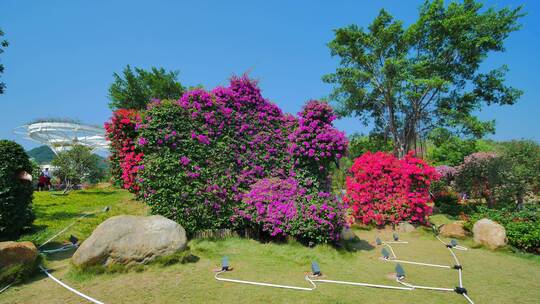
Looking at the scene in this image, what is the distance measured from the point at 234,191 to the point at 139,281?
3557mm

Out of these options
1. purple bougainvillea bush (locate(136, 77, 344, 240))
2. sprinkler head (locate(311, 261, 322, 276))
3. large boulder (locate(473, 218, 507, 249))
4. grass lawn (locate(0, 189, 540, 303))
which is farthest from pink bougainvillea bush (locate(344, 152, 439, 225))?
sprinkler head (locate(311, 261, 322, 276))

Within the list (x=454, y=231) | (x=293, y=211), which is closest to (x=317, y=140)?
(x=293, y=211)

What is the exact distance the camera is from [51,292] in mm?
4922

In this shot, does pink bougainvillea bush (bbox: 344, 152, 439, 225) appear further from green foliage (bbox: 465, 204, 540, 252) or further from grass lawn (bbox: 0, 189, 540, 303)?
grass lawn (bbox: 0, 189, 540, 303)

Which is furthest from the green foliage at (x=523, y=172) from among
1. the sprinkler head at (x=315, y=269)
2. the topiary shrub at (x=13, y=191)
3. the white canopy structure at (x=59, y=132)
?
the white canopy structure at (x=59, y=132)

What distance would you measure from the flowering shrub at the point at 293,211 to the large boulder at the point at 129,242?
7.23 ft

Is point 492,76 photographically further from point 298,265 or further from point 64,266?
point 64,266

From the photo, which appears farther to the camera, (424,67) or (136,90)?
(136,90)

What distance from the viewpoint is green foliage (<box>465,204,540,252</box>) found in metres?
8.07

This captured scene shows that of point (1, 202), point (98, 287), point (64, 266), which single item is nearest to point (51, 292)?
point (98, 287)

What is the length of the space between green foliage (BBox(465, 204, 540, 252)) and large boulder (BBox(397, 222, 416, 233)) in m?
1.78

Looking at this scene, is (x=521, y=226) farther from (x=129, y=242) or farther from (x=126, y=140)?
(x=126, y=140)

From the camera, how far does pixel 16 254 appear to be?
5492mm

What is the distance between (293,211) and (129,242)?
3877 mm
